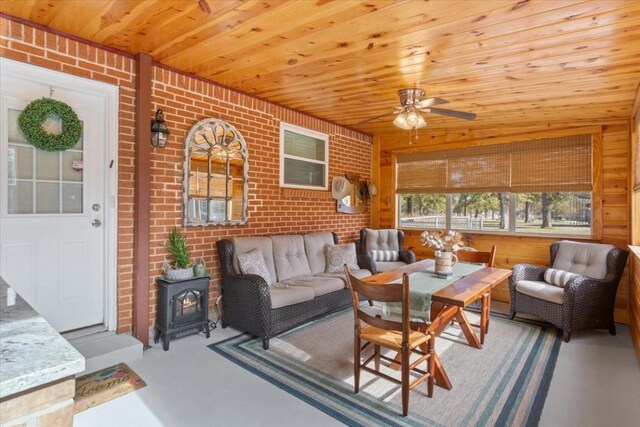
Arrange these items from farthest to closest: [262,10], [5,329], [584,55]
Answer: [584,55], [262,10], [5,329]

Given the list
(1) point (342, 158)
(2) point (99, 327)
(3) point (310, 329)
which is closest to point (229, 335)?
(3) point (310, 329)

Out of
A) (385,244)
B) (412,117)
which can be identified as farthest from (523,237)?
(412,117)

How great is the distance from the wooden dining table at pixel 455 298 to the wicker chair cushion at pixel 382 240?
58.6 inches

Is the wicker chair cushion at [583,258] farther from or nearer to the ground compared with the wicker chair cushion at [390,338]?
farther from the ground

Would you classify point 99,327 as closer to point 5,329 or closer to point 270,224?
point 270,224

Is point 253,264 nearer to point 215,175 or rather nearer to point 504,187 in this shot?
point 215,175

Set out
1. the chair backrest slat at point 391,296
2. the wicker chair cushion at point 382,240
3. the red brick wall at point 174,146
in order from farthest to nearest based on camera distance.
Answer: the wicker chair cushion at point 382,240
the red brick wall at point 174,146
the chair backrest slat at point 391,296

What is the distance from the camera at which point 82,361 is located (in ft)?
2.49

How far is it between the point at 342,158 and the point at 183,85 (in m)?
2.65

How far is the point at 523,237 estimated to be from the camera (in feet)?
15.3

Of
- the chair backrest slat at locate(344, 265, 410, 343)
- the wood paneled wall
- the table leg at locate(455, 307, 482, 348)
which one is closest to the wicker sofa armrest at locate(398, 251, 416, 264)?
the wood paneled wall

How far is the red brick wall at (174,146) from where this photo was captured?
2.65 m

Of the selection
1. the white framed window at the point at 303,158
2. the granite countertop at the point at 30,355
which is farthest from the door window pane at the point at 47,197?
the white framed window at the point at 303,158

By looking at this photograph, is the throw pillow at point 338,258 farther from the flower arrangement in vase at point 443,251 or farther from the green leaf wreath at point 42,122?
the green leaf wreath at point 42,122
